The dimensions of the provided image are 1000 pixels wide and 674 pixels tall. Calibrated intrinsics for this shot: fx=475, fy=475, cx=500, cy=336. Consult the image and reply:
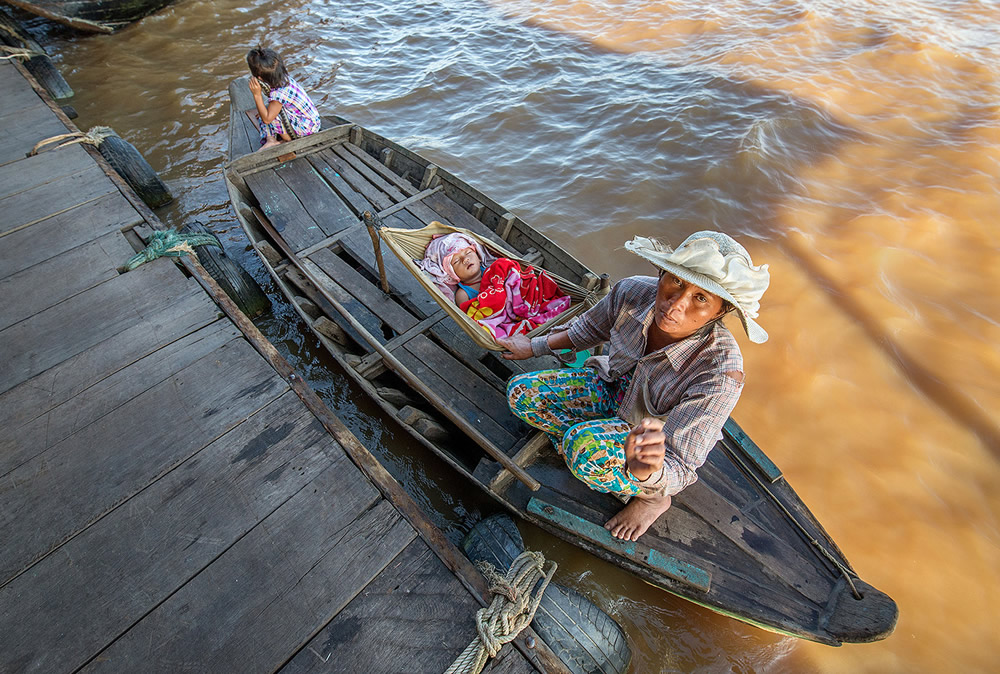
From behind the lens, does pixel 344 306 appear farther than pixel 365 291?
No

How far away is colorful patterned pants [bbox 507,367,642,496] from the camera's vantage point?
9.07ft

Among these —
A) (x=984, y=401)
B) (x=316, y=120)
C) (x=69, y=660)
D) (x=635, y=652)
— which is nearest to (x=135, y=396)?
(x=69, y=660)

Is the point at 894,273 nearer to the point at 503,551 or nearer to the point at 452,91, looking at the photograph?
the point at 503,551

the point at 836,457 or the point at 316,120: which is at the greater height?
the point at 316,120

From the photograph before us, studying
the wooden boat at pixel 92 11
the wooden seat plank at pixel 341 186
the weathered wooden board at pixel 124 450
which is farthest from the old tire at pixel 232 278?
the wooden boat at pixel 92 11

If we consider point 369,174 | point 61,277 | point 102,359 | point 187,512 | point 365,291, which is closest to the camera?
point 187,512

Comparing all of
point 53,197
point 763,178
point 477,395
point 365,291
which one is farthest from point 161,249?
point 763,178

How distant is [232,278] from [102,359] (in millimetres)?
1791

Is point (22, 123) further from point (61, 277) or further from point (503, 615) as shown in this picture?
point (503, 615)

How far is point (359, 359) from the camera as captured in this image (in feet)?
12.8

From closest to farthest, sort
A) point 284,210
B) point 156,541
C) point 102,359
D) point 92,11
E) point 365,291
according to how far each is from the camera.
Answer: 1. point 156,541
2. point 102,359
3. point 365,291
4. point 284,210
5. point 92,11

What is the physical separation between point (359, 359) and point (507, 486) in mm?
1623

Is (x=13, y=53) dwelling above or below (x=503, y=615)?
above

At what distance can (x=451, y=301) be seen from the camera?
3.68 meters
